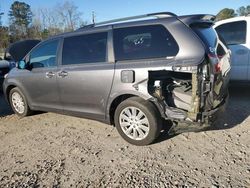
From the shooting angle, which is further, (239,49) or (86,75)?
(239,49)

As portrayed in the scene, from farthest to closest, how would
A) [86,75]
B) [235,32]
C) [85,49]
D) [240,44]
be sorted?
[235,32] < [240,44] < [85,49] < [86,75]

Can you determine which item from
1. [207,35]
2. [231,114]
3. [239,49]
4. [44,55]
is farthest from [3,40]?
[207,35]

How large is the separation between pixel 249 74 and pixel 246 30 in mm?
965

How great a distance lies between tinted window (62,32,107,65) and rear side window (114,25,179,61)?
0.28 meters

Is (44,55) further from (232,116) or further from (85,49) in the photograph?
(232,116)

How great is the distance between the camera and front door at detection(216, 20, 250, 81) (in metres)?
6.59

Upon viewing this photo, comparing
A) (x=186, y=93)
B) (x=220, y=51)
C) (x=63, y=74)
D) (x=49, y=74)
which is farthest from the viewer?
(x=49, y=74)

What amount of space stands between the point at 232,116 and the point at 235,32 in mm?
2194

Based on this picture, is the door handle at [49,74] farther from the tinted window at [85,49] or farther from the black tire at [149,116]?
the black tire at [149,116]

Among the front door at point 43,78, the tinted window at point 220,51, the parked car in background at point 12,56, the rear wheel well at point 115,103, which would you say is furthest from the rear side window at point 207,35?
the parked car in background at point 12,56

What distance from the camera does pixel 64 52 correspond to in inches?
211

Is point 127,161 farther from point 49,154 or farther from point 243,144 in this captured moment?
point 243,144

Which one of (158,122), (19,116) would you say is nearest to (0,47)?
(19,116)

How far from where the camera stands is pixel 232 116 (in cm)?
564
